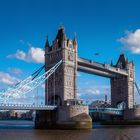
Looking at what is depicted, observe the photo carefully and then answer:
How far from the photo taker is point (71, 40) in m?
84.1

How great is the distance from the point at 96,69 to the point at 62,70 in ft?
52.5

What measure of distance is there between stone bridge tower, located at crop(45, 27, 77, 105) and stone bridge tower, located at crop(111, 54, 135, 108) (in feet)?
92.6

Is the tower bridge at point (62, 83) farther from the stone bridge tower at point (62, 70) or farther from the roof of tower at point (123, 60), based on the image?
the roof of tower at point (123, 60)

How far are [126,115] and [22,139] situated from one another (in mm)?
57651

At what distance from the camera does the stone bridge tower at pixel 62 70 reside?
264ft

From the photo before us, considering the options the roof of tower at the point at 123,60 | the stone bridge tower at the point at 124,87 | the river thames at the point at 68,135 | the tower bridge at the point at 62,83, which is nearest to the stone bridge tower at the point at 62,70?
the tower bridge at the point at 62,83

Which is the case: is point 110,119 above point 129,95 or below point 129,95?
below

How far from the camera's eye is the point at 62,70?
80125 mm

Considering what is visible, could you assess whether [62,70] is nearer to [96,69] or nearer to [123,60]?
[96,69]

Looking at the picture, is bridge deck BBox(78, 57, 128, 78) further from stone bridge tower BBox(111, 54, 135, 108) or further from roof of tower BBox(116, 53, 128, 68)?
roof of tower BBox(116, 53, 128, 68)

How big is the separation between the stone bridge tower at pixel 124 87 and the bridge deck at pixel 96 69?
3.80 m

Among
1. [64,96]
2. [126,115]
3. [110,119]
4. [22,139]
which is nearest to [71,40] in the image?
[64,96]

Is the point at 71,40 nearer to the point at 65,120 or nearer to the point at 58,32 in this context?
the point at 58,32

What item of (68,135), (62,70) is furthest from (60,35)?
(68,135)
